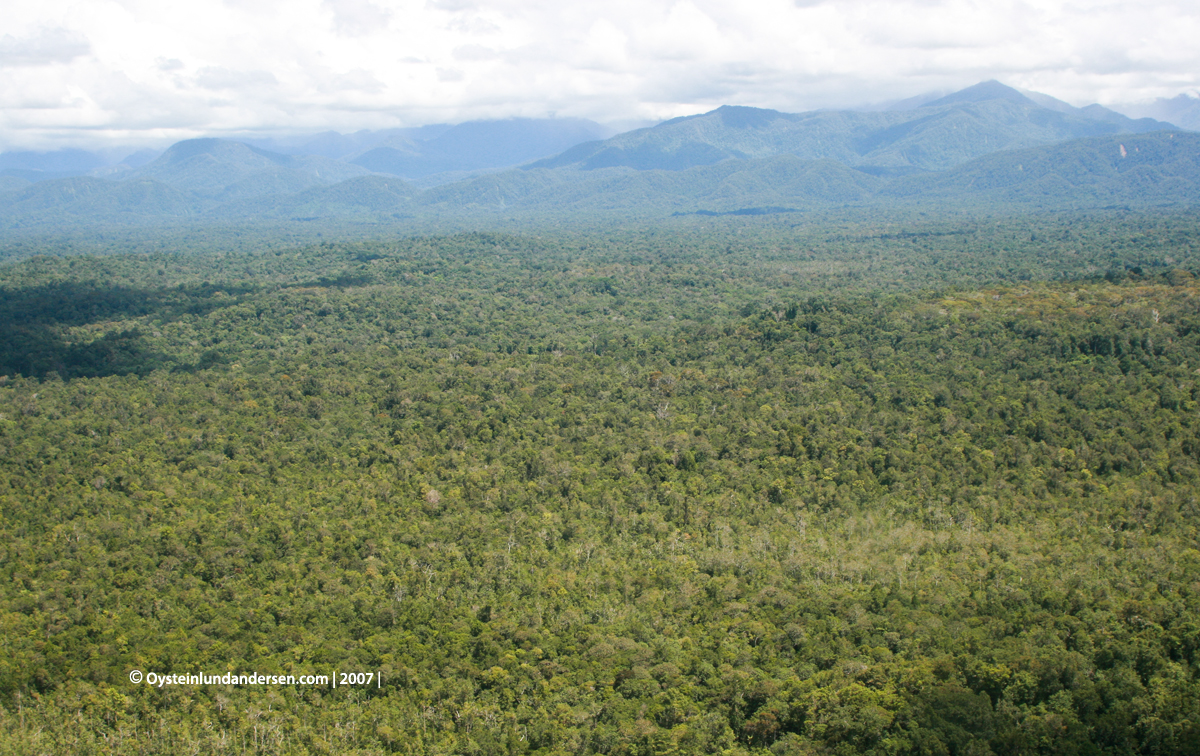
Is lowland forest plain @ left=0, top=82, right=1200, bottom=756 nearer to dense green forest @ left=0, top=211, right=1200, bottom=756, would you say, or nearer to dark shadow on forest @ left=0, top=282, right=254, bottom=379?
dense green forest @ left=0, top=211, right=1200, bottom=756

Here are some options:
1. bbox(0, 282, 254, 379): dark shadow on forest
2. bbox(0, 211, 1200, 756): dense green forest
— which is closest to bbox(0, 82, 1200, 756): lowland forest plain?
bbox(0, 211, 1200, 756): dense green forest

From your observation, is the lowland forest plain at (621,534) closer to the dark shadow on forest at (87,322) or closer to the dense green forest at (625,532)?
the dense green forest at (625,532)

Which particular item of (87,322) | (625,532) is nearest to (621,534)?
(625,532)

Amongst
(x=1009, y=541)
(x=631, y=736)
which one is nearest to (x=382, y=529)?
(x=631, y=736)

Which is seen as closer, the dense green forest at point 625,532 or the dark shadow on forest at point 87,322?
the dense green forest at point 625,532

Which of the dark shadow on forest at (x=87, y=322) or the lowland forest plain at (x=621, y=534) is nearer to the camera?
the lowland forest plain at (x=621, y=534)

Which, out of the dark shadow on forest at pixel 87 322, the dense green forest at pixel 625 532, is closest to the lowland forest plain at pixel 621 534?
the dense green forest at pixel 625 532

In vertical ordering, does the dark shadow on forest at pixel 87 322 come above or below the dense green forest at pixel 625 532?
above

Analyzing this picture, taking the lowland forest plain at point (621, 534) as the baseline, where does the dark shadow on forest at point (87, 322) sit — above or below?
above

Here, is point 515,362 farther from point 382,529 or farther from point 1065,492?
point 1065,492
